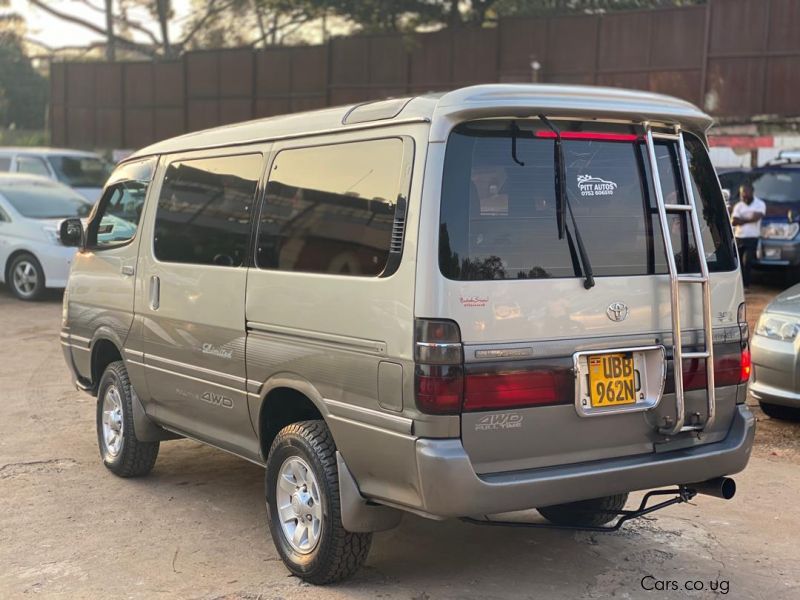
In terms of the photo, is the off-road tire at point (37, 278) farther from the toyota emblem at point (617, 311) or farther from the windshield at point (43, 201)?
the toyota emblem at point (617, 311)

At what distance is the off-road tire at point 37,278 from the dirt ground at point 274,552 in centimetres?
709

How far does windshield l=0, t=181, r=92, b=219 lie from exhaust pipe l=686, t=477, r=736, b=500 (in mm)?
11117

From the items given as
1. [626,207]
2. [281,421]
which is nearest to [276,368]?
[281,421]

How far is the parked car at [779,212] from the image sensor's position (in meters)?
13.7

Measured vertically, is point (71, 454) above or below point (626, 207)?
below

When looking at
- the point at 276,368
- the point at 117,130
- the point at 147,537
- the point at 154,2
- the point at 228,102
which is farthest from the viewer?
the point at 154,2

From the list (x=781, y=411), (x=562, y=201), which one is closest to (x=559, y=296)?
(x=562, y=201)

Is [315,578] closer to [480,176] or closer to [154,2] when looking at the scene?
[480,176]

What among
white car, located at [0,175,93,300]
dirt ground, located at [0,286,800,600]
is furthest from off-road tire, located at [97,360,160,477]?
white car, located at [0,175,93,300]

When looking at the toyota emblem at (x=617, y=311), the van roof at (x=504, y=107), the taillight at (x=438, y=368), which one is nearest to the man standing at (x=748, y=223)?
the van roof at (x=504, y=107)

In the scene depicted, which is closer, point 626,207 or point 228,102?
point 626,207

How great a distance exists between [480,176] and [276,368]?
136 centimetres

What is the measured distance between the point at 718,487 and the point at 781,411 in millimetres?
3225

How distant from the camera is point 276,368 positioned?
455 cm
